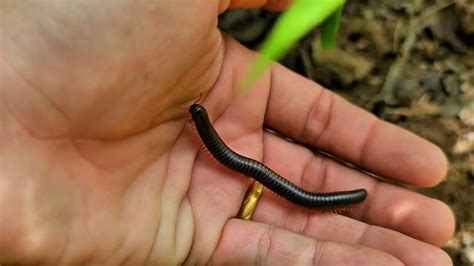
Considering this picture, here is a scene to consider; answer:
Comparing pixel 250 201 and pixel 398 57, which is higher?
pixel 398 57

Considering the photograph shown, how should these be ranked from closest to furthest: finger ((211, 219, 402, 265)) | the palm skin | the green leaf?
1. the green leaf
2. the palm skin
3. finger ((211, 219, 402, 265))

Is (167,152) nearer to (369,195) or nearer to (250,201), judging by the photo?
(250,201)

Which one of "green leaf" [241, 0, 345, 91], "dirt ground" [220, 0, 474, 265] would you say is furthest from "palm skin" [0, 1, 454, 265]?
"green leaf" [241, 0, 345, 91]

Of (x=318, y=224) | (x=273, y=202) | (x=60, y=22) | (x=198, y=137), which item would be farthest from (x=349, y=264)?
(x=60, y=22)

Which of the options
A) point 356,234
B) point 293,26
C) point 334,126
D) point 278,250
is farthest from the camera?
point 334,126

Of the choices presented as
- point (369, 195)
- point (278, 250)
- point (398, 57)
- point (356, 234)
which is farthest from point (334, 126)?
point (398, 57)

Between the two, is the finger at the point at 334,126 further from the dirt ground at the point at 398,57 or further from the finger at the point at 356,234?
the dirt ground at the point at 398,57

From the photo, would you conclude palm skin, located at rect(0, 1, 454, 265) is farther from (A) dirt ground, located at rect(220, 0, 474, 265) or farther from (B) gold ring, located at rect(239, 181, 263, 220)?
(A) dirt ground, located at rect(220, 0, 474, 265)
